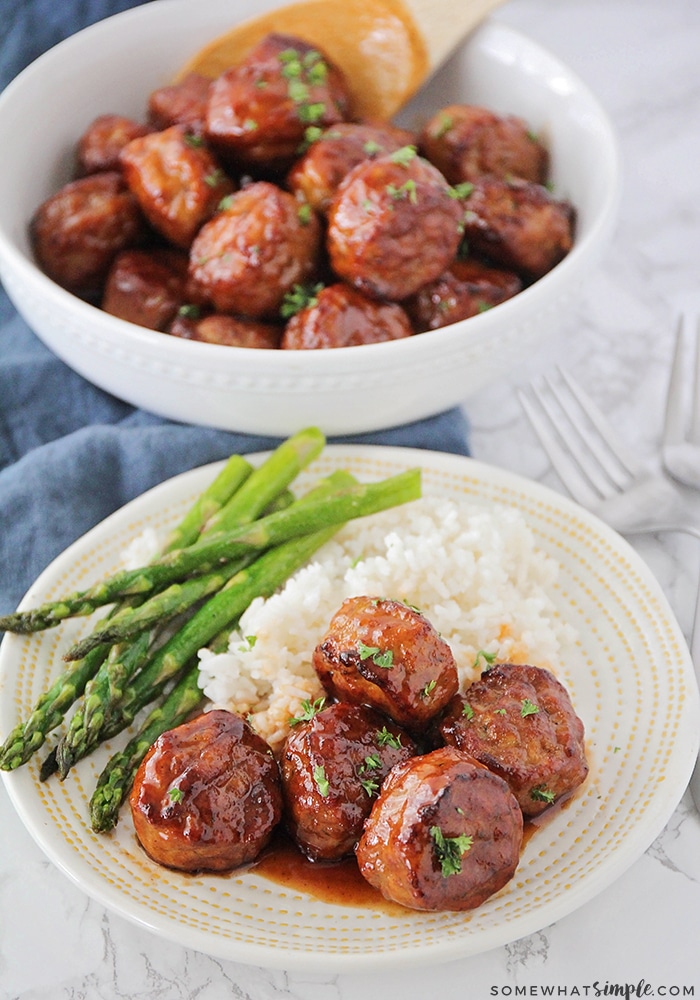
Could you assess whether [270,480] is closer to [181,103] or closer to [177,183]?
[177,183]

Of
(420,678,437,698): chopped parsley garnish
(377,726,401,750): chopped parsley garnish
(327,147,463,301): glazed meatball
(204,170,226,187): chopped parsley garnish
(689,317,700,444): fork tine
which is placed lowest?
(689,317,700,444): fork tine


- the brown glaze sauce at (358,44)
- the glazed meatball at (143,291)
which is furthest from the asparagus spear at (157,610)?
the brown glaze sauce at (358,44)

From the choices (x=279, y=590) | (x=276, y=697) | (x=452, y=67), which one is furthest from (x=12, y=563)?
(x=452, y=67)

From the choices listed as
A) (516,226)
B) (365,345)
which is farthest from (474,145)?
(365,345)

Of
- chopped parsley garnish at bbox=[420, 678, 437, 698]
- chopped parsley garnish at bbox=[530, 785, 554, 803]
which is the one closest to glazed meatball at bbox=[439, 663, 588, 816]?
chopped parsley garnish at bbox=[530, 785, 554, 803]

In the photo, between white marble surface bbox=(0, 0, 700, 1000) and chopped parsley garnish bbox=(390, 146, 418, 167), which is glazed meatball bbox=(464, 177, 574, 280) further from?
white marble surface bbox=(0, 0, 700, 1000)
